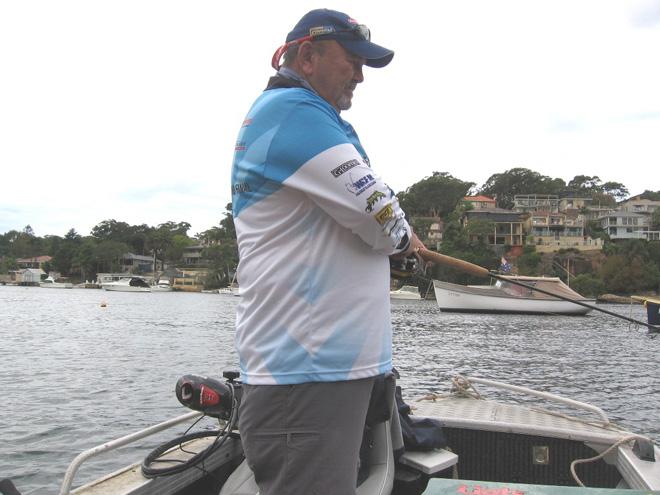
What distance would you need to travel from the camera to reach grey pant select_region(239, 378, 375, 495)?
5.98ft

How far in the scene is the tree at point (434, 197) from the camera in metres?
132

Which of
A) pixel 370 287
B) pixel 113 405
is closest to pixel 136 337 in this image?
pixel 113 405

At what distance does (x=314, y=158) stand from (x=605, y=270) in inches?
4029

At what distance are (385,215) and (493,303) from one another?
180ft

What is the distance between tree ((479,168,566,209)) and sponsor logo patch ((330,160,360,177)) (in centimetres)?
14667

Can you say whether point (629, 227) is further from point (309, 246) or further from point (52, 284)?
point (52, 284)

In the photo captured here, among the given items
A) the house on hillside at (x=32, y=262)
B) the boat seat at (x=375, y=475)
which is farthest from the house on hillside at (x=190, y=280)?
the boat seat at (x=375, y=475)

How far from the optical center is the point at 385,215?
192cm

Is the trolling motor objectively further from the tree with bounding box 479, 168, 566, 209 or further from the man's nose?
the tree with bounding box 479, 168, 566, 209

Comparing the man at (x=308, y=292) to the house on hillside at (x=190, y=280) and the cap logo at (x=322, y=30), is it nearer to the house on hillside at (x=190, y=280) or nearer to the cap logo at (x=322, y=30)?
the cap logo at (x=322, y=30)

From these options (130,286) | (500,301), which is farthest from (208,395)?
(130,286)

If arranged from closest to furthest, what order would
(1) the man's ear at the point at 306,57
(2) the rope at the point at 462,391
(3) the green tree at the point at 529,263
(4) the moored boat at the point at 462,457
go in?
(1) the man's ear at the point at 306,57 → (4) the moored boat at the point at 462,457 → (2) the rope at the point at 462,391 → (3) the green tree at the point at 529,263

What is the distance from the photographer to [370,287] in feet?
6.44

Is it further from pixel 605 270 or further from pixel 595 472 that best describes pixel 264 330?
pixel 605 270
